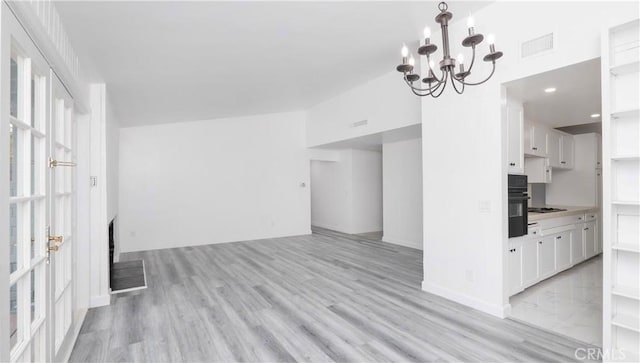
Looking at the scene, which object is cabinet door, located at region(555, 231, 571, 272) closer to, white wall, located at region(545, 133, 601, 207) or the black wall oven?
the black wall oven

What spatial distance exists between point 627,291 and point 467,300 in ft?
4.51

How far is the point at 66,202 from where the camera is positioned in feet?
8.71

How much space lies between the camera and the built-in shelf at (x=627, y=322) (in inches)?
83.6

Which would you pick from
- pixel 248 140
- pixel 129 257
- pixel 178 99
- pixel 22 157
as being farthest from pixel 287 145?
pixel 22 157

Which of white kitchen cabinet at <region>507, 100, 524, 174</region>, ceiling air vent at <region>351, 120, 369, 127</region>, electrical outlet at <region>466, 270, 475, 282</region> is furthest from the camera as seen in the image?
ceiling air vent at <region>351, 120, 369, 127</region>

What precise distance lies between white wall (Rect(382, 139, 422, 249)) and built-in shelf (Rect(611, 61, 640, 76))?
164 inches

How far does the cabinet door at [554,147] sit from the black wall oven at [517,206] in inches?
87.8

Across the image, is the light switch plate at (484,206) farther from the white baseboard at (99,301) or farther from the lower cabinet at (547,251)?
the white baseboard at (99,301)

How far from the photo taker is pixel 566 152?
5559mm

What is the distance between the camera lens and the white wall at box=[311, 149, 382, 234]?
336 inches

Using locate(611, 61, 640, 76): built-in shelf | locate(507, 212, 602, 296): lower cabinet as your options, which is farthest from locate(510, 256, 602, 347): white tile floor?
locate(611, 61, 640, 76): built-in shelf

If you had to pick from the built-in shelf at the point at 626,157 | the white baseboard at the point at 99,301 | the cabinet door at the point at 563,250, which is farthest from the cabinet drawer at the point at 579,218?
the white baseboard at the point at 99,301

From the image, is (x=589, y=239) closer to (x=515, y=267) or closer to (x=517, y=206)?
(x=515, y=267)

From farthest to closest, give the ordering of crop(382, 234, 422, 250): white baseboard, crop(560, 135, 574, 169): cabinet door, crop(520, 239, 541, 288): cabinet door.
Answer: crop(382, 234, 422, 250): white baseboard, crop(560, 135, 574, 169): cabinet door, crop(520, 239, 541, 288): cabinet door
